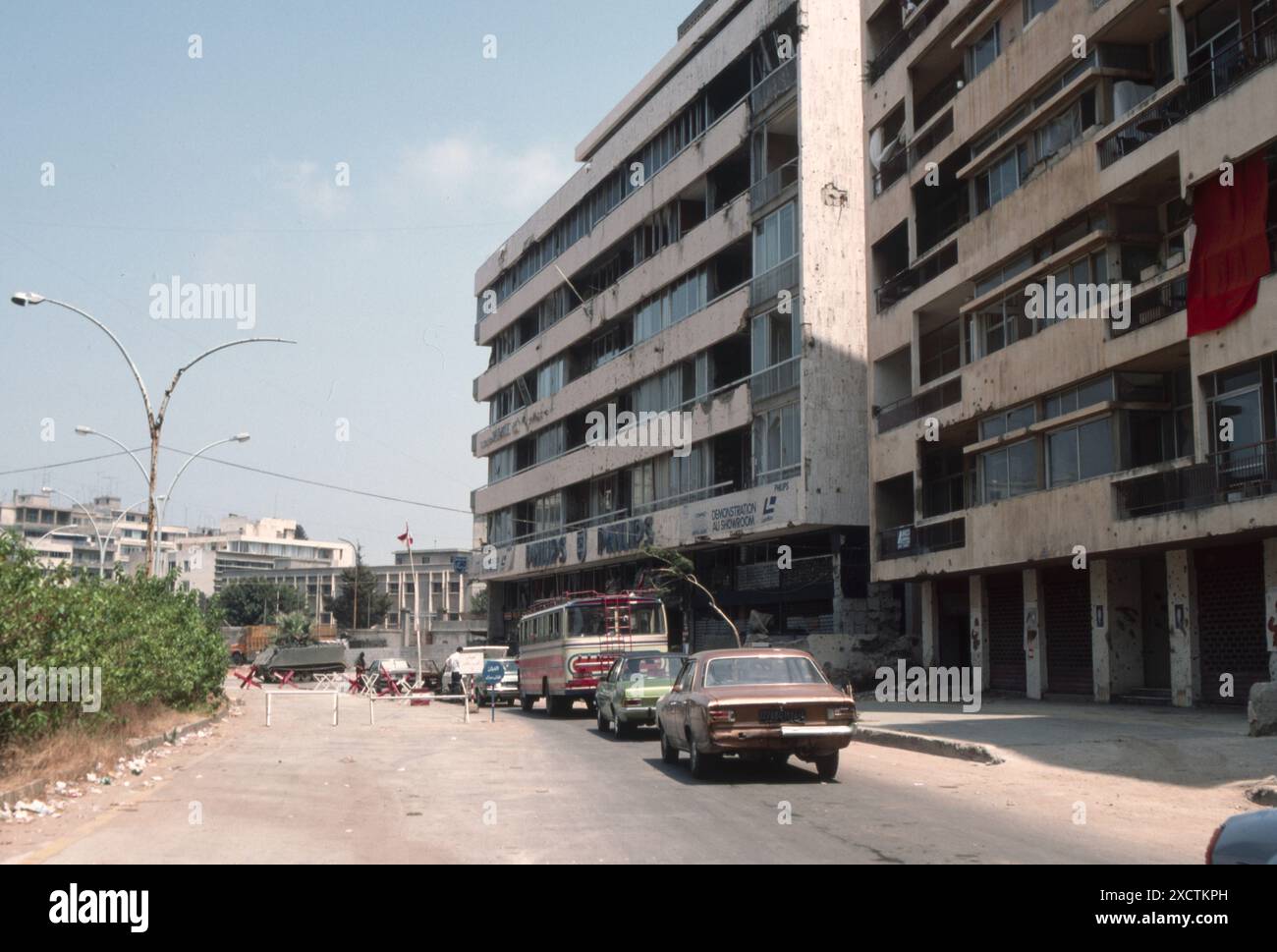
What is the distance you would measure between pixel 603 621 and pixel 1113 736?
13.2m

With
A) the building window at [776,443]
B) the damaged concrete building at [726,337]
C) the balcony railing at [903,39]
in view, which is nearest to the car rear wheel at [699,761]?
the damaged concrete building at [726,337]

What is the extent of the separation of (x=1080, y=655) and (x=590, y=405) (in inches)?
1200

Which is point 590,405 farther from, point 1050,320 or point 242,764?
point 242,764

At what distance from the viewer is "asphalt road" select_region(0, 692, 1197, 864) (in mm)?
9516

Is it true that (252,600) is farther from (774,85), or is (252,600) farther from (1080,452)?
(1080,452)

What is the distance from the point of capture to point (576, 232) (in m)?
59.5

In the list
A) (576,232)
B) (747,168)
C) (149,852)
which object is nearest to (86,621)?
(149,852)

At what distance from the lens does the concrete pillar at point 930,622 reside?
116 feet

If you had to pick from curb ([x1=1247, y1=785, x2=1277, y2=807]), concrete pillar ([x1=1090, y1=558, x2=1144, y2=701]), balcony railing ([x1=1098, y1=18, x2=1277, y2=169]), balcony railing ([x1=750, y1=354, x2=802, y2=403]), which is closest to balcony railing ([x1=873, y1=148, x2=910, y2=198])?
balcony railing ([x1=750, y1=354, x2=802, y2=403])

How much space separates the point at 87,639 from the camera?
48.0ft

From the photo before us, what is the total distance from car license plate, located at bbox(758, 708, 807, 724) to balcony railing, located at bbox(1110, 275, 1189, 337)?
13.7 metres

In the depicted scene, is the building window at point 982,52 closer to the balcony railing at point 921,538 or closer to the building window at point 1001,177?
the building window at point 1001,177

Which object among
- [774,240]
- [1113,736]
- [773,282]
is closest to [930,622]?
[773,282]
